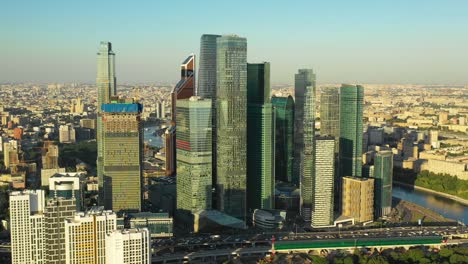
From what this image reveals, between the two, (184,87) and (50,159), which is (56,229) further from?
(50,159)

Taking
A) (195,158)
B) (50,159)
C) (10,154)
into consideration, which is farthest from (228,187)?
(10,154)

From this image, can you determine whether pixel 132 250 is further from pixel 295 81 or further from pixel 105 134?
pixel 295 81

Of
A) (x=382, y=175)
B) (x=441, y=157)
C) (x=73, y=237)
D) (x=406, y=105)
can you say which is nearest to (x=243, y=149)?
(x=382, y=175)

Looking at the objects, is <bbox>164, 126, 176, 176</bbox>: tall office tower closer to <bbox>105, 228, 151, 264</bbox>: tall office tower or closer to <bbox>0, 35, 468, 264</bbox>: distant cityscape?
<bbox>0, 35, 468, 264</bbox>: distant cityscape

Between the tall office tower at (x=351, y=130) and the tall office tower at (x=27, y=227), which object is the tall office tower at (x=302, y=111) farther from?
the tall office tower at (x=27, y=227)

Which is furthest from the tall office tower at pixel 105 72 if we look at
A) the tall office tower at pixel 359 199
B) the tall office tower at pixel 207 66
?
the tall office tower at pixel 359 199

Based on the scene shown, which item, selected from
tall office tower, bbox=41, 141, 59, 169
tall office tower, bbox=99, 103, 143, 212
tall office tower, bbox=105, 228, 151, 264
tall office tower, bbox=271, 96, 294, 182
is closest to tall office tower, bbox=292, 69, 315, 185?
tall office tower, bbox=271, 96, 294, 182
